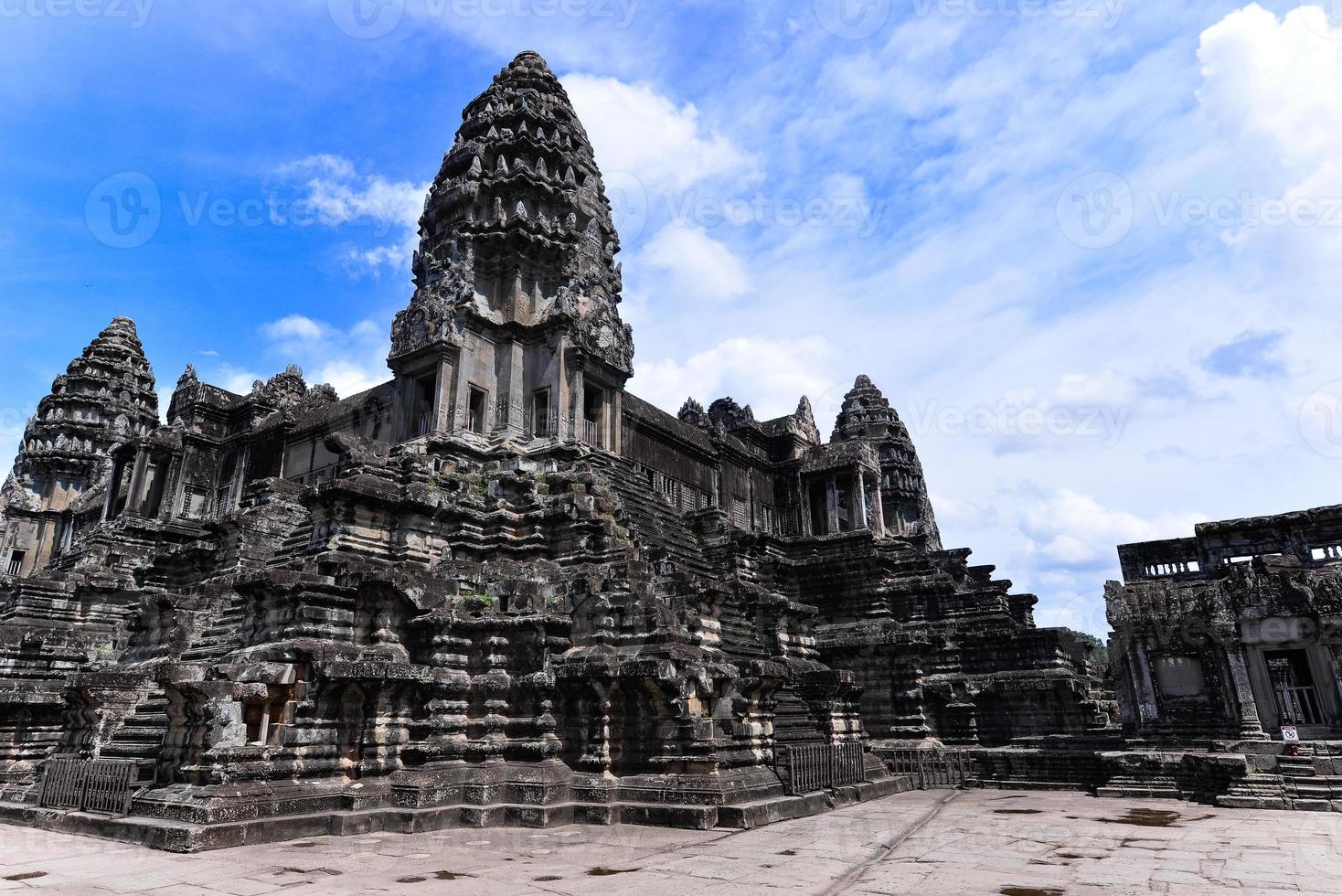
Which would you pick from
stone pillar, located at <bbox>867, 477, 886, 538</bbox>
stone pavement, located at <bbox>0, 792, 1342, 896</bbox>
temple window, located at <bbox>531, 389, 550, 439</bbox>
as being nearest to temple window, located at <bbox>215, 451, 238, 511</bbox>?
temple window, located at <bbox>531, 389, 550, 439</bbox>

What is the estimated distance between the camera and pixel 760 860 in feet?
35.9

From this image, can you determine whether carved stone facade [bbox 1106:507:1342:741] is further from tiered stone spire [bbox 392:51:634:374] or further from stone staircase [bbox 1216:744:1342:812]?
tiered stone spire [bbox 392:51:634:374]

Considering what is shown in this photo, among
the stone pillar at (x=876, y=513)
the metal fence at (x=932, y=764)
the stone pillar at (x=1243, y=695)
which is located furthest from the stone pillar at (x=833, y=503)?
the stone pillar at (x=1243, y=695)

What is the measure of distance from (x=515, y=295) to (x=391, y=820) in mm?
16245

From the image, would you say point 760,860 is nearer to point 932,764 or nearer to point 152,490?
point 932,764

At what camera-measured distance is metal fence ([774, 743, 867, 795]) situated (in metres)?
16.6

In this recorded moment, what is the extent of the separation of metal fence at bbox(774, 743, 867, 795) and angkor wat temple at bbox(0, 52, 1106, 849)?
0.30 ft

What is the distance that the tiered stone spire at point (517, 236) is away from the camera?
2509 cm

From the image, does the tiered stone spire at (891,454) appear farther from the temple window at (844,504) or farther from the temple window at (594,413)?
the temple window at (594,413)

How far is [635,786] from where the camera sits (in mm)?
15172

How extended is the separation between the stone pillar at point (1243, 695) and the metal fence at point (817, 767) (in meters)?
11.1

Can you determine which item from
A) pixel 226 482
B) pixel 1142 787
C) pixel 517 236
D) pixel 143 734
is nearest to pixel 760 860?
pixel 143 734

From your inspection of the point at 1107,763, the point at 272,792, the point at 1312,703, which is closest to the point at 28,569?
the point at 272,792

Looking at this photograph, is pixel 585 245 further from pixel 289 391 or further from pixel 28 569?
pixel 28 569
